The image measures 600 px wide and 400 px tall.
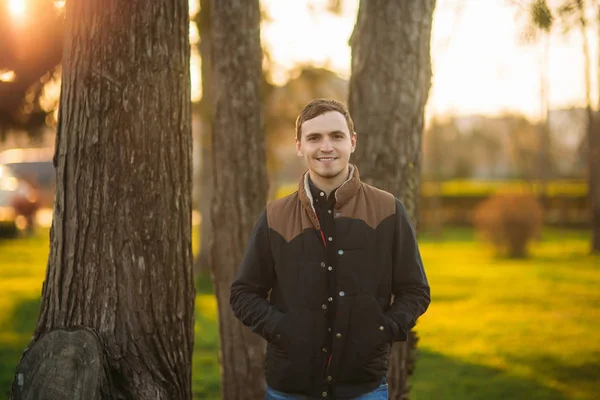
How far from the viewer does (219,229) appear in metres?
5.49

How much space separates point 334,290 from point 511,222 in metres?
16.5

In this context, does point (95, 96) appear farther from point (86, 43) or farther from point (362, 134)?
point (362, 134)

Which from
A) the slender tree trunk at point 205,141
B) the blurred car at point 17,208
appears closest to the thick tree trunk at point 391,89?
the slender tree trunk at point 205,141

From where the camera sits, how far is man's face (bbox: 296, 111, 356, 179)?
278cm

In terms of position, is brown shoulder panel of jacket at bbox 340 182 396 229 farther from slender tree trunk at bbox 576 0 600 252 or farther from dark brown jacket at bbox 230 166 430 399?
slender tree trunk at bbox 576 0 600 252

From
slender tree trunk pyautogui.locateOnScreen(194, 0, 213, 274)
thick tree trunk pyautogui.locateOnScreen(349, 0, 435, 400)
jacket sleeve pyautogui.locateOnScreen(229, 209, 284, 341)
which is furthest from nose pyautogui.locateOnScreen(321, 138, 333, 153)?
slender tree trunk pyautogui.locateOnScreen(194, 0, 213, 274)

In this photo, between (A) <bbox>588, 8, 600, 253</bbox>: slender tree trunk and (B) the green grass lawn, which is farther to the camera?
(A) <bbox>588, 8, 600, 253</bbox>: slender tree trunk

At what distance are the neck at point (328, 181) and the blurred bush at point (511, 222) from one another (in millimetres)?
15923

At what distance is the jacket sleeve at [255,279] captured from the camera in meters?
2.79

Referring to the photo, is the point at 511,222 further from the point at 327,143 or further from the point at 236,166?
the point at 327,143

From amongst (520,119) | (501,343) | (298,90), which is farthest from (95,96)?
(520,119)

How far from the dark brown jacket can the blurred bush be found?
15898 millimetres

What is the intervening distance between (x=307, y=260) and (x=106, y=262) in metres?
1.15

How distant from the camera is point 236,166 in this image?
540 centimetres
